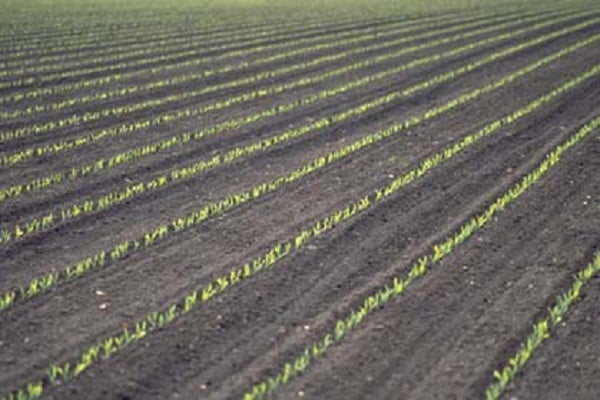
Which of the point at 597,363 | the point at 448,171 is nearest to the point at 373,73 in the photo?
the point at 448,171

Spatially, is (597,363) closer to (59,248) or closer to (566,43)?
(59,248)

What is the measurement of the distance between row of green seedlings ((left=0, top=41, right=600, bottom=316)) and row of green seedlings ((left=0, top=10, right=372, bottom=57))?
11.1 m

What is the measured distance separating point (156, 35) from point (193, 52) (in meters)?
4.60

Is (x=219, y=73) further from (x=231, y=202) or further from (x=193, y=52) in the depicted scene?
(x=231, y=202)

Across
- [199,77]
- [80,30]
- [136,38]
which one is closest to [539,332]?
[199,77]

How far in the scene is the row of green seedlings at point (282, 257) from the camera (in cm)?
674

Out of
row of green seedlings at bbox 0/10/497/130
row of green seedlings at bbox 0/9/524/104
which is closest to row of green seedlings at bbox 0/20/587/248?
row of green seedlings at bbox 0/10/497/130

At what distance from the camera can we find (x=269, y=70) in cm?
2056

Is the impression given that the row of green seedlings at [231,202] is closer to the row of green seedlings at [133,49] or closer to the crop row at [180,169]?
the crop row at [180,169]

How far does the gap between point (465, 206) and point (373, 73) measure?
982 cm

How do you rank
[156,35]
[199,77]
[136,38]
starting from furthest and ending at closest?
[156,35], [136,38], [199,77]

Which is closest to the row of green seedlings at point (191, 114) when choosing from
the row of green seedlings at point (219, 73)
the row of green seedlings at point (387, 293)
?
the row of green seedlings at point (219, 73)

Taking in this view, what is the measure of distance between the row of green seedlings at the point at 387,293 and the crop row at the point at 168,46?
1290 centimetres

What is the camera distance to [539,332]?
24.2 ft
